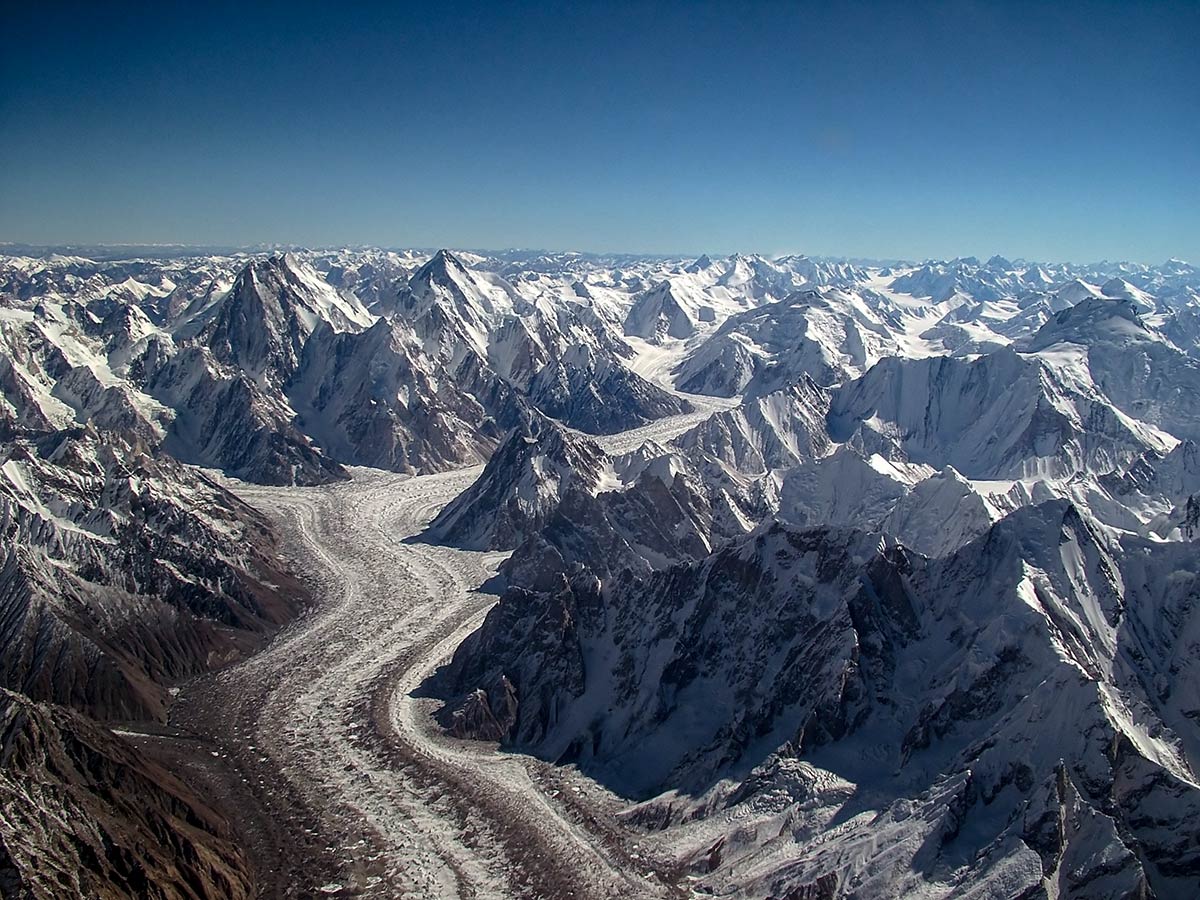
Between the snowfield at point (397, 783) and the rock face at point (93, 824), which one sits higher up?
the rock face at point (93, 824)

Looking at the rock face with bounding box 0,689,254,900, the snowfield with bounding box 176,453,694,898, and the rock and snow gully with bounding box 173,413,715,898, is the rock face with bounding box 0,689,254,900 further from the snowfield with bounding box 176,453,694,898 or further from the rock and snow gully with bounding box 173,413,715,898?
the snowfield with bounding box 176,453,694,898

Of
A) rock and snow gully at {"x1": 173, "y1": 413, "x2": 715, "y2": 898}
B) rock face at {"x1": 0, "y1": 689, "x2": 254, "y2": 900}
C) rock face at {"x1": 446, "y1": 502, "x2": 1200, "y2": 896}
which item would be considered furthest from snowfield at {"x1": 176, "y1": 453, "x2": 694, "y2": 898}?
rock face at {"x1": 0, "y1": 689, "x2": 254, "y2": 900}

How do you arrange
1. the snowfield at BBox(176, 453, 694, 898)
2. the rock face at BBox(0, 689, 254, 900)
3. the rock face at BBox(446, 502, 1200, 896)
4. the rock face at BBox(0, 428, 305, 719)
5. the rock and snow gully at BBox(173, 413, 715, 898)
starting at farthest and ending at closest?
the rock face at BBox(0, 428, 305, 719), the snowfield at BBox(176, 453, 694, 898), the rock and snow gully at BBox(173, 413, 715, 898), the rock face at BBox(446, 502, 1200, 896), the rock face at BBox(0, 689, 254, 900)

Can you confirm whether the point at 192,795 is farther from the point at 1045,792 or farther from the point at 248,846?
the point at 1045,792

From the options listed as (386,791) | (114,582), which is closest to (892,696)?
(386,791)

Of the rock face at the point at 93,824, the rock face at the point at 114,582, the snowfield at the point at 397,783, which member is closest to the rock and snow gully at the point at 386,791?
the snowfield at the point at 397,783

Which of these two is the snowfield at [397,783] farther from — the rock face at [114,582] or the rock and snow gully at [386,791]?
the rock face at [114,582]

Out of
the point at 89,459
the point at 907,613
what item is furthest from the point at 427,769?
the point at 89,459

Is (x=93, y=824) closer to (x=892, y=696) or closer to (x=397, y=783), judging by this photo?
(x=397, y=783)
